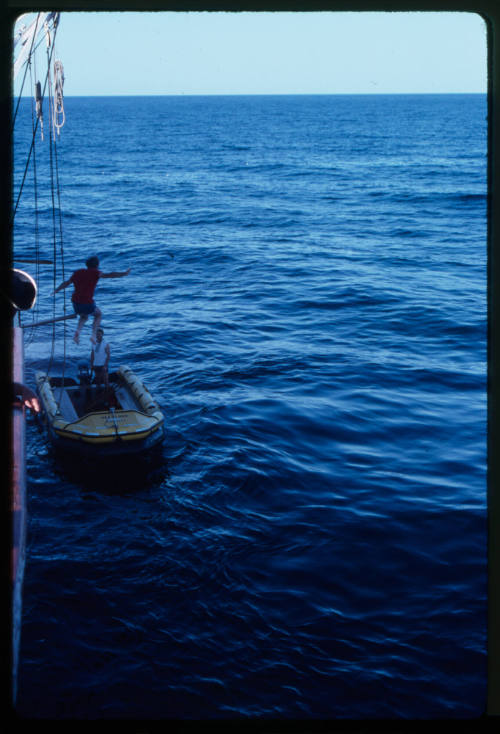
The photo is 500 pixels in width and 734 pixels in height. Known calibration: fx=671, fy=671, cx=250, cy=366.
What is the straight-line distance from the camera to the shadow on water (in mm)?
12578

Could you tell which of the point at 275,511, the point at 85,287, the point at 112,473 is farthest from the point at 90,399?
the point at 275,511

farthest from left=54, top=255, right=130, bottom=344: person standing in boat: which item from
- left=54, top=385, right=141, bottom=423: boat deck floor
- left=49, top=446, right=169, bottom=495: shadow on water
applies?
left=49, top=446, right=169, bottom=495: shadow on water

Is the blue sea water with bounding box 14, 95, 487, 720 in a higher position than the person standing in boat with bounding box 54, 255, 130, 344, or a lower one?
lower

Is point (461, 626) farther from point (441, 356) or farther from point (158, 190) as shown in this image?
point (158, 190)

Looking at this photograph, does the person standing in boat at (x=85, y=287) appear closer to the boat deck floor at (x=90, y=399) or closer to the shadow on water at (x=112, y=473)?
the boat deck floor at (x=90, y=399)

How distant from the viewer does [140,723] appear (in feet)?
7.25

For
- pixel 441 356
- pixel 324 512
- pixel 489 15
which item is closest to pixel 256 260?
pixel 441 356

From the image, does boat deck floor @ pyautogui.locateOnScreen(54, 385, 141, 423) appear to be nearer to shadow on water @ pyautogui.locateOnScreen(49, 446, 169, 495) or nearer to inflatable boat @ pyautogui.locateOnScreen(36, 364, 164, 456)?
inflatable boat @ pyautogui.locateOnScreen(36, 364, 164, 456)

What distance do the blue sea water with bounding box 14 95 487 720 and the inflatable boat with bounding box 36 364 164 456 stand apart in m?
0.54

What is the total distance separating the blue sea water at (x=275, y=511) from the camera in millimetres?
8086

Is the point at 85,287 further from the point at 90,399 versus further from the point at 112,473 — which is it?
the point at 112,473

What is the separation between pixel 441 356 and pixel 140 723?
19196 mm

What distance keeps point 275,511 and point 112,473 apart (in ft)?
10.6

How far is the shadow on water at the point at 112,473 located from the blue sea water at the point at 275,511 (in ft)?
0.15
